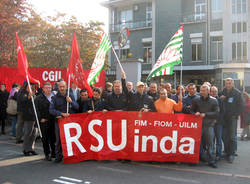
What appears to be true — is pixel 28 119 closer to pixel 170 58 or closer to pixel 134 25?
pixel 170 58

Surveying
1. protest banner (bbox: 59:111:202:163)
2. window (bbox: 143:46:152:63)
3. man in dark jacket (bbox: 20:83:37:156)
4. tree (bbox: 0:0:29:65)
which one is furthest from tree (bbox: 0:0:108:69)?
protest banner (bbox: 59:111:202:163)

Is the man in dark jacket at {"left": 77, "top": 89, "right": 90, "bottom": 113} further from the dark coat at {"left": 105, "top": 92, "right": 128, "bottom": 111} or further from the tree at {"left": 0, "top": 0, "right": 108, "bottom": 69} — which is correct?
the tree at {"left": 0, "top": 0, "right": 108, "bottom": 69}

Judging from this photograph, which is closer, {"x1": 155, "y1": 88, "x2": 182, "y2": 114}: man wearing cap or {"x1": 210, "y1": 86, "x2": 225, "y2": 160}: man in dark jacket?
{"x1": 155, "y1": 88, "x2": 182, "y2": 114}: man wearing cap

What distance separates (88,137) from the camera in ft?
18.3

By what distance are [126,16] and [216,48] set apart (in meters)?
9.95

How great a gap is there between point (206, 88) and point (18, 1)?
42.2ft

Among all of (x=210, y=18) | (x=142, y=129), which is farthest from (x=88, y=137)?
(x=210, y=18)

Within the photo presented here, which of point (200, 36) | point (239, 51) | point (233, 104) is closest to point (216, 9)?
point (200, 36)

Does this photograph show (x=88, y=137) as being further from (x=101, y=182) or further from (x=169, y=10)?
(x=169, y=10)

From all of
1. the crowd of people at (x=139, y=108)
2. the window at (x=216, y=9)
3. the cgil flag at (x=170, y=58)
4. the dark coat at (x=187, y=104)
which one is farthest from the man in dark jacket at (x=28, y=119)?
the window at (x=216, y=9)

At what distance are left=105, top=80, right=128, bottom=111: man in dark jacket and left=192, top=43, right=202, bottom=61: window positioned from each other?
57.7ft

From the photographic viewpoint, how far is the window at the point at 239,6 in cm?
2058

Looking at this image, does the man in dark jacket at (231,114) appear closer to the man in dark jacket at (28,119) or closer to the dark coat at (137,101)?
the dark coat at (137,101)

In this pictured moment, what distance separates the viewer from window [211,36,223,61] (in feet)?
69.8
